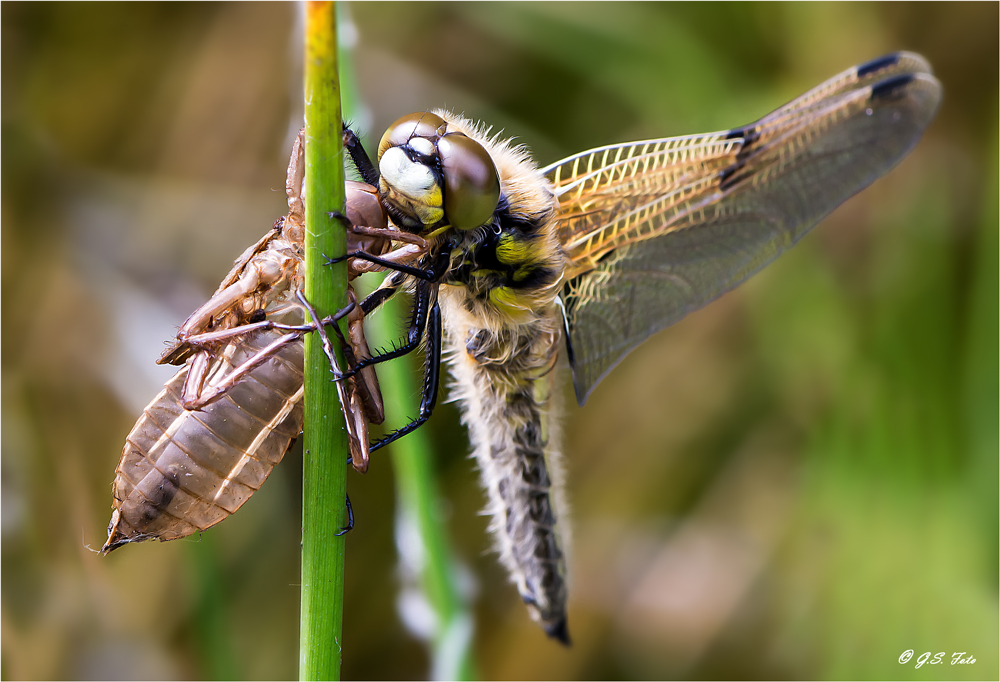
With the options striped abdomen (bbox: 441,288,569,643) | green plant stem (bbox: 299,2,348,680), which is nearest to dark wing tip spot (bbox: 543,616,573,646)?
striped abdomen (bbox: 441,288,569,643)

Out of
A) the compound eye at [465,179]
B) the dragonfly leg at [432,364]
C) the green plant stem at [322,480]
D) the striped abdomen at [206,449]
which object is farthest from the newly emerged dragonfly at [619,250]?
the green plant stem at [322,480]

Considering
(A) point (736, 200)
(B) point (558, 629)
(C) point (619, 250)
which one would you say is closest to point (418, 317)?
(C) point (619, 250)

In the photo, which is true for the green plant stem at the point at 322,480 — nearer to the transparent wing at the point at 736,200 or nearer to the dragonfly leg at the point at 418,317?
the dragonfly leg at the point at 418,317

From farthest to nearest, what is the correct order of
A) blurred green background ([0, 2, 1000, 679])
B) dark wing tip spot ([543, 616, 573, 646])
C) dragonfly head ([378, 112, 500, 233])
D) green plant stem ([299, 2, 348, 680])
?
blurred green background ([0, 2, 1000, 679])
dark wing tip spot ([543, 616, 573, 646])
dragonfly head ([378, 112, 500, 233])
green plant stem ([299, 2, 348, 680])

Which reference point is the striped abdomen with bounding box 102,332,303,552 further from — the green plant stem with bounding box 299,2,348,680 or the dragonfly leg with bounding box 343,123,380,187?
the dragonfly leg with bounding box 343,123,380,187

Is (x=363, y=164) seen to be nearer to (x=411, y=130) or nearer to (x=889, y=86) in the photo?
(x=411, y=130)

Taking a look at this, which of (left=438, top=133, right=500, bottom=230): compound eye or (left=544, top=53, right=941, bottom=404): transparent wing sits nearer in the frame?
(left=438, top=133, right=500, bottom=230): compound eye
